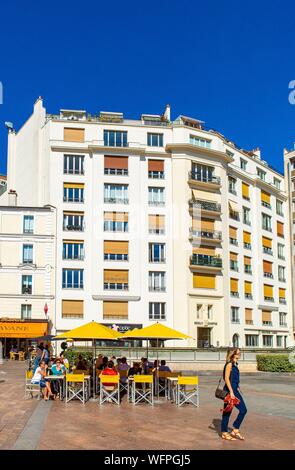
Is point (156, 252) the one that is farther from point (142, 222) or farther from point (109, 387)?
point (109, 387)

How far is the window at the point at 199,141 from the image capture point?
177ft

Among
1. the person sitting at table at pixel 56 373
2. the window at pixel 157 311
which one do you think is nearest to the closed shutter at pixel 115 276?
the window at pixel 157 311

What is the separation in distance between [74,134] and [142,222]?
9.67m

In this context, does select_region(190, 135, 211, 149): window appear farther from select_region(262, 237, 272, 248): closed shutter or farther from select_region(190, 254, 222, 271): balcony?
select_region(262, 237, 272, 248): closed shutter

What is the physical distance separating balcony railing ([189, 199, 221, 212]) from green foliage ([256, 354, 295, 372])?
2051 cm

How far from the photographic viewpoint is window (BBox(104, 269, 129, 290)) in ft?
164

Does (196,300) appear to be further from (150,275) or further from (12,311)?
(12,311)

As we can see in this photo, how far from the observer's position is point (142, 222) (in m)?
51.4

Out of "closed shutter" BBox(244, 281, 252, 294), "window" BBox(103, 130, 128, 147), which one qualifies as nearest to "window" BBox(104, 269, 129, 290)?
"window" BBox(103, 130, 128, 147)

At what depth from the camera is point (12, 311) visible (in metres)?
47.3

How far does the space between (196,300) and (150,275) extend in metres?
4.54

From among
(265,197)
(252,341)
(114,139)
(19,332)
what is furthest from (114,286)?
(265,197)

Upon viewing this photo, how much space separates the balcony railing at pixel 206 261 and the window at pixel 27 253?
44.5 ft

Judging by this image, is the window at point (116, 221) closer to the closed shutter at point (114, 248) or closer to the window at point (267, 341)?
the closed shutter at point (114, 248)
